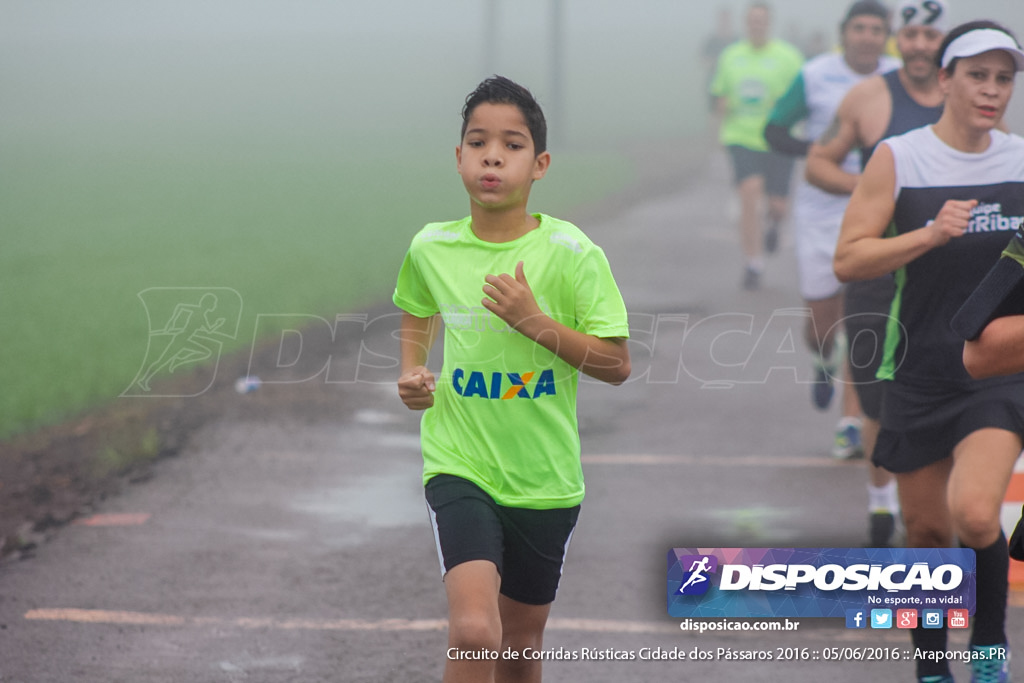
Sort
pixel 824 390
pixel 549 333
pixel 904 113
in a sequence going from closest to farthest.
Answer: pixel 549 333
pixel 904 113
pixel 824 390

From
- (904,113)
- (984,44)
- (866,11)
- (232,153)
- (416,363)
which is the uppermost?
(984,44)

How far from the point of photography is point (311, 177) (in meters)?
29.5

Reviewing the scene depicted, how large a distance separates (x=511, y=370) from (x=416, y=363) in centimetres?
34

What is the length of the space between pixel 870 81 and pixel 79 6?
2409 cm

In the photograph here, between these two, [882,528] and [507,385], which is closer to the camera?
[507,385]

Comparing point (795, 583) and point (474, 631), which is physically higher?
point (474, 631)

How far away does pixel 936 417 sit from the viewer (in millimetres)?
4629

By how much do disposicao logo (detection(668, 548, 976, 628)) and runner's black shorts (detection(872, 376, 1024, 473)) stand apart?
1.18 ft

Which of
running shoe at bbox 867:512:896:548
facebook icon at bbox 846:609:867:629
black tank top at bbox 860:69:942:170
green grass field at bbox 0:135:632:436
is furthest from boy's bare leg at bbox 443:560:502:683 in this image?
green grass field at bbox 0:135:632:436

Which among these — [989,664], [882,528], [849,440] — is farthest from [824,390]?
[989,664]

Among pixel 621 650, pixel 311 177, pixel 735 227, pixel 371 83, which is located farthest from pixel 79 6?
pixel 621 650

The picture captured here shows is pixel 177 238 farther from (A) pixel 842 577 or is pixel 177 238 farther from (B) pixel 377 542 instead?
(A) pixel 842 577

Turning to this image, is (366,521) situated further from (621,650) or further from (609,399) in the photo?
(609,399)

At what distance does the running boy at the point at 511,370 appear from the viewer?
3840 millimetres
